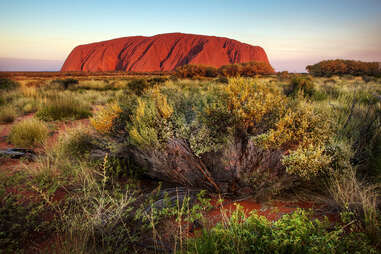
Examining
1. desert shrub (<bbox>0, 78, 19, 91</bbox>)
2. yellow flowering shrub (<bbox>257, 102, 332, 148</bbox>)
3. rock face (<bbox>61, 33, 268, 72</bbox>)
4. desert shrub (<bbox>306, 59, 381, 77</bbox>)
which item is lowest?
yellow flowering shrub (<bbox>257, 102, 332, 148</bbox>)

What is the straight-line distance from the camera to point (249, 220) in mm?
1710

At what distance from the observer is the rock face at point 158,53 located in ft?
289

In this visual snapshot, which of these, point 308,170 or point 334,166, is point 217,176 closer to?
point 308,170

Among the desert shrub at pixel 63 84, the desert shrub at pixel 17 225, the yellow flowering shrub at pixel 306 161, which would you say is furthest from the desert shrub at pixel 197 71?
the desert shrub at pixel 17 225

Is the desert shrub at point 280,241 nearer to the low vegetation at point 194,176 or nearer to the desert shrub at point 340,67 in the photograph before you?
the low vegetation at point 194,176

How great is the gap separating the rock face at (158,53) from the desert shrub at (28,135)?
82.8 meters

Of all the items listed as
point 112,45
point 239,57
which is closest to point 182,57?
point 239,57

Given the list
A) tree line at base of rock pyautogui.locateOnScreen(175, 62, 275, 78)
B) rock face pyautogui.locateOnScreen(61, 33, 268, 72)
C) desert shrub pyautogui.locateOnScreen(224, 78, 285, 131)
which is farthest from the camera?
rock face pyautogui.locateOnScreen(61, 33, 268, 72)

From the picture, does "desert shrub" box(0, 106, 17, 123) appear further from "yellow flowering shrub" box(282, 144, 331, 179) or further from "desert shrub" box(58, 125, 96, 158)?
"yellow flowering shrub" box(282, 144, 331, 179)

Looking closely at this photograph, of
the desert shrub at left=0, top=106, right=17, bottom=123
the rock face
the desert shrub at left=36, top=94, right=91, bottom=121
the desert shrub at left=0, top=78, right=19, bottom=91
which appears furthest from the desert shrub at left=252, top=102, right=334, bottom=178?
the rock face

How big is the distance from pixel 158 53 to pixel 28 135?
93478 mm

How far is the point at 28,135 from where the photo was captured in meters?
5.38

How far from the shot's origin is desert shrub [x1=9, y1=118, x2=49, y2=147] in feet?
17.1

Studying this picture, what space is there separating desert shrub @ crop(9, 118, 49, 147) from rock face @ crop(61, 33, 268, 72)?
82835 millimetres
